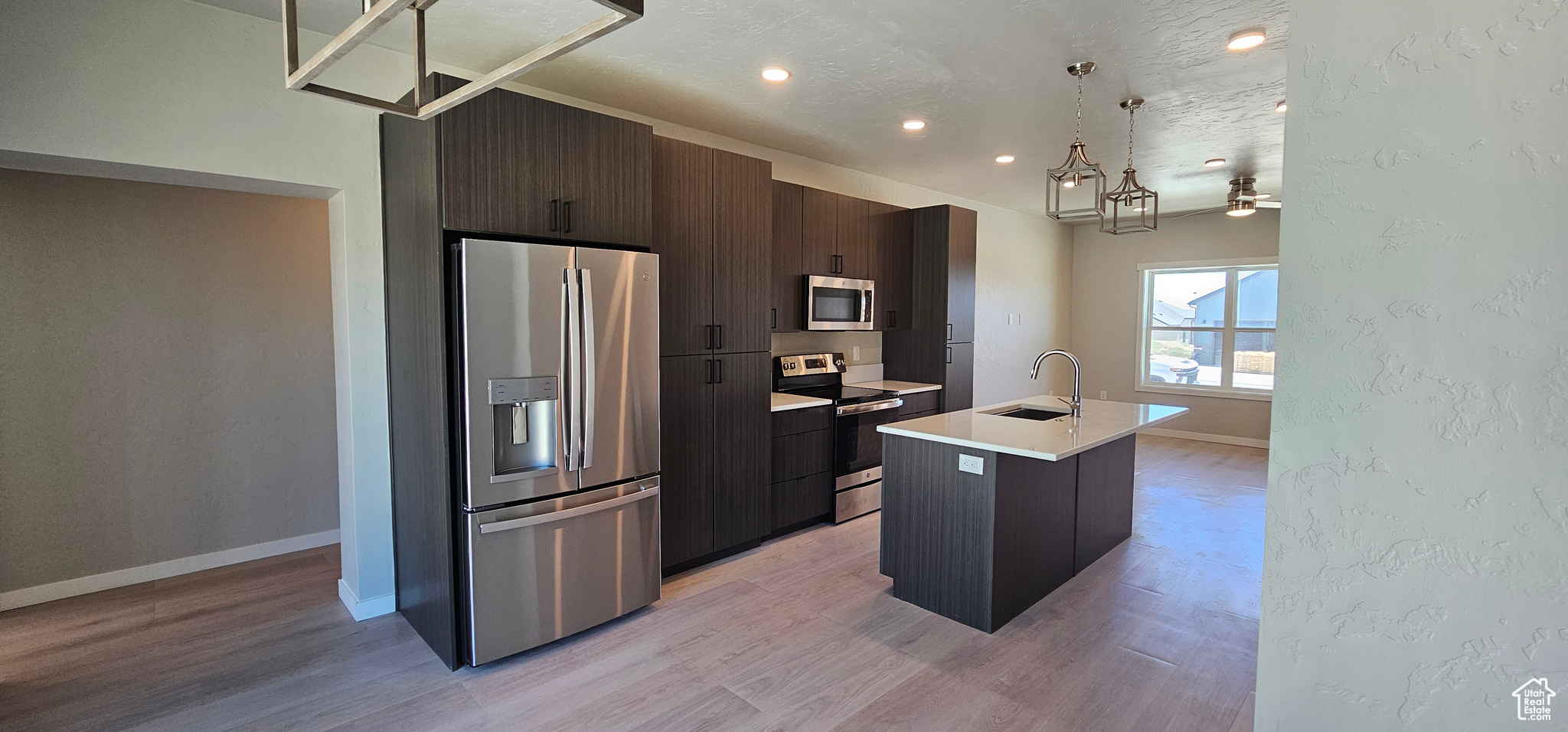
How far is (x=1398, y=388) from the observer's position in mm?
1095

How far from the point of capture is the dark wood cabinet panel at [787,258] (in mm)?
4062

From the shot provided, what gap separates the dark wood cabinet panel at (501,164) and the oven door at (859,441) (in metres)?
2.29

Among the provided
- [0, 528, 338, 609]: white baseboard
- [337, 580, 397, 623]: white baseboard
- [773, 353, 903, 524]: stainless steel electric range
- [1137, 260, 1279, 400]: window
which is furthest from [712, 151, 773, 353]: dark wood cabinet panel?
[1137, 260, 1279, 400]: window

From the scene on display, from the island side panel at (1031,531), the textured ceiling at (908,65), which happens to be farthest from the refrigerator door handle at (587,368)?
the island side panel at (1031,531)

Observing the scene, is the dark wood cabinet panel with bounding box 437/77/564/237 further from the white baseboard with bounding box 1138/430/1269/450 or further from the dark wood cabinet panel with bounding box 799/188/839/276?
the white baseboard with bounding box 1138/430/1269/450

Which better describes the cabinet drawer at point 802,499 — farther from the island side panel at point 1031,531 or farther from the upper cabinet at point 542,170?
the upper cabinet at point 542,170

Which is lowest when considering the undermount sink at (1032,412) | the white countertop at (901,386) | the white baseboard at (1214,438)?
the white baseboard at (1214,438)

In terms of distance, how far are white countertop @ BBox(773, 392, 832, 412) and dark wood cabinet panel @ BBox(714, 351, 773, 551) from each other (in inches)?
4.9

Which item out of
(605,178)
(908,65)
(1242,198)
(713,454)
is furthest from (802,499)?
(1242,198)

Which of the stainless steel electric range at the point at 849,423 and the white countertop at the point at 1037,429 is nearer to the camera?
the white countertop at the point at 1037,429

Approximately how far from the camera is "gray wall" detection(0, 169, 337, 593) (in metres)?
3.01

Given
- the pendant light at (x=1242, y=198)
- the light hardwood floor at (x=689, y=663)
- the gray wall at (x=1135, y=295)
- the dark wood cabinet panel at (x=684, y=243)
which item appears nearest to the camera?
the light hardwood floor at (x=689, y=663)

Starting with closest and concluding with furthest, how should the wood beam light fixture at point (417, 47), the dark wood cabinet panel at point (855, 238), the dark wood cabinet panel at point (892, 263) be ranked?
1. the wood beam light fixture at point (417, 47)
2. the dark wood cabinet panel at point (855, 238)
3. the dark wood cabinet panel at point (892, 263)

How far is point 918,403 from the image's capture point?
4789 mm
